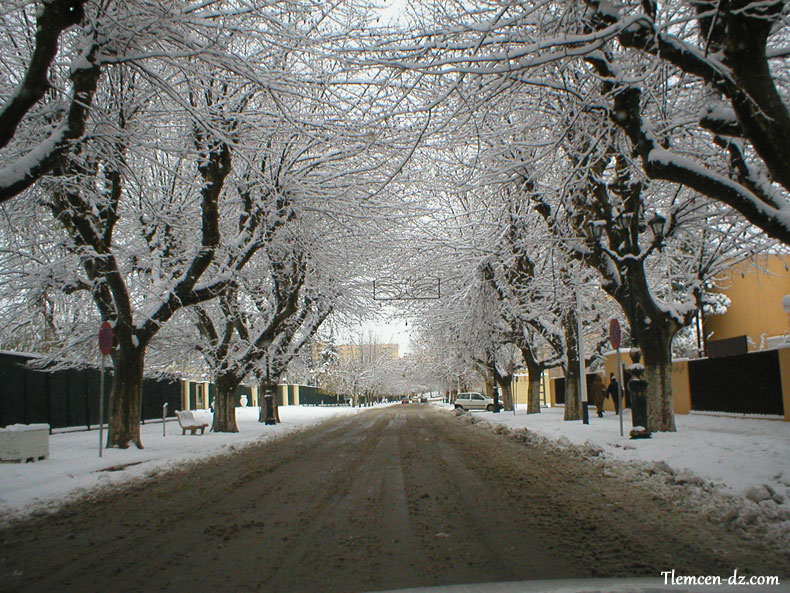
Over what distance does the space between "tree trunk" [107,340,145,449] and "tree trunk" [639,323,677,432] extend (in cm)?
1197

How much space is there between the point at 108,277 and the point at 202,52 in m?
6.90

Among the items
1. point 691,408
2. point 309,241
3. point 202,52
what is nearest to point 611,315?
point 691,408

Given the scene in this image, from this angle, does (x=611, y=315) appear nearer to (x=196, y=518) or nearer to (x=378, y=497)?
(x=378, y=497)

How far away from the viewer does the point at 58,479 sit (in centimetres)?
948

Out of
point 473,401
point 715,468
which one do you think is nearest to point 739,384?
point 715,468

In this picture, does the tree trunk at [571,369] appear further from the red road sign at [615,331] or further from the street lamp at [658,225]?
the street lamp at [658,225]

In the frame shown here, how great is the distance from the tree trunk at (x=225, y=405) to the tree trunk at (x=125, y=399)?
695 centimetres

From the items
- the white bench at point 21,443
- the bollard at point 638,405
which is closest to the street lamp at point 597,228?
the bollard at point 638,405

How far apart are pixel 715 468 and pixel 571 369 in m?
13.2

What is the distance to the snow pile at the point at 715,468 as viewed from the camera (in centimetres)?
583

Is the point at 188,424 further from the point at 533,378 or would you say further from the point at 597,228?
the point at 533,378

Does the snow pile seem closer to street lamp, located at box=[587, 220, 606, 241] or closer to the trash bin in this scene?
the trash bin

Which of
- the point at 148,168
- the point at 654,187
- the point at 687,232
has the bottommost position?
the point at 687,232

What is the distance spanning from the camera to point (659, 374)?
1306 centimetres
